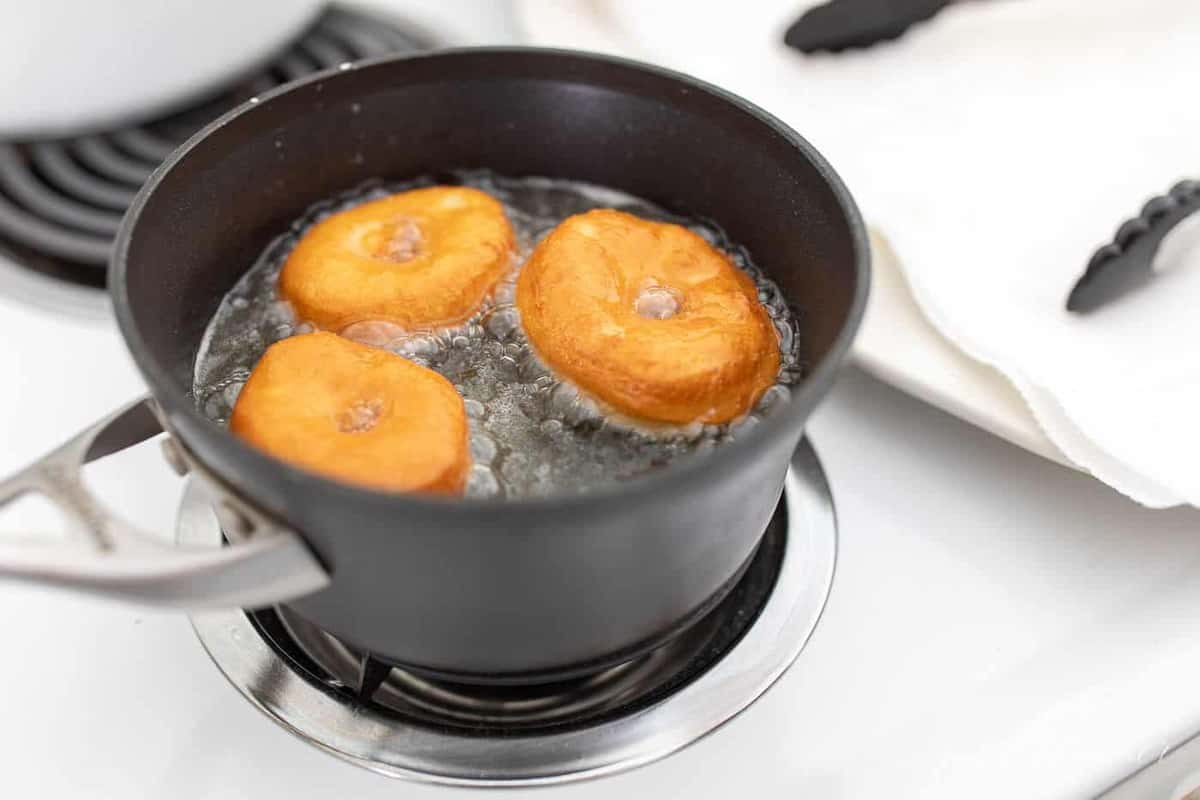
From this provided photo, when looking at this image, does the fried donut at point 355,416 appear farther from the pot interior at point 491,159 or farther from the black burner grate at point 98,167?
the black burner grate at point 98,167

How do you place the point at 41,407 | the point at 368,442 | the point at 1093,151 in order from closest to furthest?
the point at 368,442
the point at 41,407
the point at 1093,151

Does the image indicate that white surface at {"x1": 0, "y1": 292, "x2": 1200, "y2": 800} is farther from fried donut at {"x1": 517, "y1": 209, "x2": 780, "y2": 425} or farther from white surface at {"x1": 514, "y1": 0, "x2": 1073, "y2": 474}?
fried donut at {"x1": 517, "y1": 209, "x2": 780, "y2": 425}

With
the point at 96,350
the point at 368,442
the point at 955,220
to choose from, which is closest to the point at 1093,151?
the point at 955,220

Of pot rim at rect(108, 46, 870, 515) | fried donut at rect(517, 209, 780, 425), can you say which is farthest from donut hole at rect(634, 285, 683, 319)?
pot rim at rect(108, 46, 870, 515)

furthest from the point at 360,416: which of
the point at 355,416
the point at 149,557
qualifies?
the point at 149,557

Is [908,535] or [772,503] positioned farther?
[908,535]

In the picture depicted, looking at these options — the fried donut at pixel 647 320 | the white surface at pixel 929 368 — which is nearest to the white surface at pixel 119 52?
the fried donut at pixel 647 320

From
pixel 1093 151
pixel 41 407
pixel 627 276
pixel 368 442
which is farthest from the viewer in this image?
pixel 1093 151

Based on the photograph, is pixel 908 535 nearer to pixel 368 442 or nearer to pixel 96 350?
pixel 368 442

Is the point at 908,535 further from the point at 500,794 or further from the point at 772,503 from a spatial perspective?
the point at 500,794

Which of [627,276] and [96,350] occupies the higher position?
[627,276]
